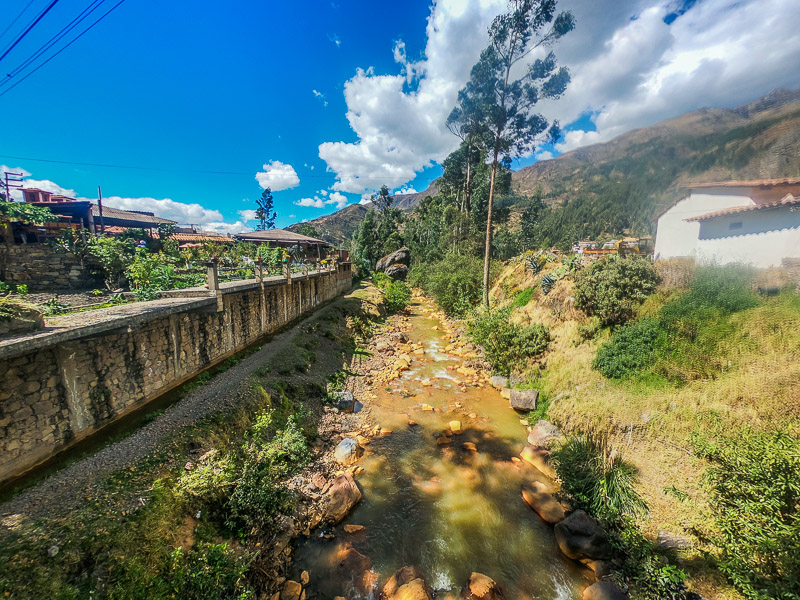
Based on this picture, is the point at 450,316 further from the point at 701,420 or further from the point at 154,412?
the point at 154,412

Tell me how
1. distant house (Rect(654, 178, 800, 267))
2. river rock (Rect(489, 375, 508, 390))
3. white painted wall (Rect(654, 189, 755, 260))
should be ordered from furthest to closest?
white painted wall (Rect(654, 189, 755, 260))
river rock (Rect(489, 375, 508, 390))
distant house (Rect(654, 178, 800, 267))

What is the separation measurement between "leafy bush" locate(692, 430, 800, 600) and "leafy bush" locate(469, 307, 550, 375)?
24.0 feet

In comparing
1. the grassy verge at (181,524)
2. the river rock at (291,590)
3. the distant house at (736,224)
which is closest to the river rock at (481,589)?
the river rock at (291,590)

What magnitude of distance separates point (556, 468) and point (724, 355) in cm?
497

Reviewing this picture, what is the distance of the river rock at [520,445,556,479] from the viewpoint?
7.41m

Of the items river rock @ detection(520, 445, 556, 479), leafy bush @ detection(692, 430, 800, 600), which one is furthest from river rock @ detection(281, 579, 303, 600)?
leafy bush @ detection(692, 430, 800, 600)

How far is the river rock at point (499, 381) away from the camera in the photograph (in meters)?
11.6

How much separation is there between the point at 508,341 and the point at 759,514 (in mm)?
8662

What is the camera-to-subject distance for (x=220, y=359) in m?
9.91

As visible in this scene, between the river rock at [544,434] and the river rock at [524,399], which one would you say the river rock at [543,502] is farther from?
the river rock at [524,399]

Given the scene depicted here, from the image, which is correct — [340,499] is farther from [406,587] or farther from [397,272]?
[397,272]

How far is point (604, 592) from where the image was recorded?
15.2 feet

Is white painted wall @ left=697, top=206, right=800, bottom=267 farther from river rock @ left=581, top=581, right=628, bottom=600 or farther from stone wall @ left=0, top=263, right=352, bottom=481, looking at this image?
stone wall @ left=0, top=263, right=352, bottom=481

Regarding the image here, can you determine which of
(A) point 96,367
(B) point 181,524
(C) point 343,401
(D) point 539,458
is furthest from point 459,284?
(B) point 181,524
